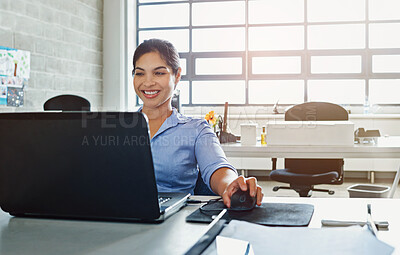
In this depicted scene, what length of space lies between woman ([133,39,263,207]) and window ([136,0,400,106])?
173 inches

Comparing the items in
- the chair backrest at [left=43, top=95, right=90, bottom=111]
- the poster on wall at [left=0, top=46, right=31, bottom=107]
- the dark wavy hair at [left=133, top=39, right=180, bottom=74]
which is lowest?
the chair backrest at [left=43, top=95, right=90, bottom=111]

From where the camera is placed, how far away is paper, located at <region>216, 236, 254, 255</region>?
0.65 meters

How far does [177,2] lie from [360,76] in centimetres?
293

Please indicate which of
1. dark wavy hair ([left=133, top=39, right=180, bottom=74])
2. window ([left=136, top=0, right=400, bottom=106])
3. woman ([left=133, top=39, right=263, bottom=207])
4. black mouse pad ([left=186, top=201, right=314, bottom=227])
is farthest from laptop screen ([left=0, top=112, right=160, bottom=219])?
window ([left=136, top=0, right=400, bottom=106])

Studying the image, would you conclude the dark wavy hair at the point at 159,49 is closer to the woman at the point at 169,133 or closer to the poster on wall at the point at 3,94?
the woman at the point at 169,133

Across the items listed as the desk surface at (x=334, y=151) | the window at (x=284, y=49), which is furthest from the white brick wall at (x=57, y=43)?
the desk surface at (x=334, y=151)

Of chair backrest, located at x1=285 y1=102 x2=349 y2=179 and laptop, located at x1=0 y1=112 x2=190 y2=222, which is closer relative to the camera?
laptop, located at x1=0 y1=112 x2=190 y2=222

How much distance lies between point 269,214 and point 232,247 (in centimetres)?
32

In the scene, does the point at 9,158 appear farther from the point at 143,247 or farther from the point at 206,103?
the point at 206,103

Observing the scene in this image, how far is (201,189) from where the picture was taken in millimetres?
1500

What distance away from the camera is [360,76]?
19.2 ft

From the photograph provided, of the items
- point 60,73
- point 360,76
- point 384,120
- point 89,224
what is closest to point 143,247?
point 89,224

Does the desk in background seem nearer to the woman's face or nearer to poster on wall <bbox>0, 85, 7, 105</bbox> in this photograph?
the woman's face

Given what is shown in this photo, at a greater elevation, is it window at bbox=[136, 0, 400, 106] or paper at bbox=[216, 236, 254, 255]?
window at bbox=[136, 0, 400, 106]
